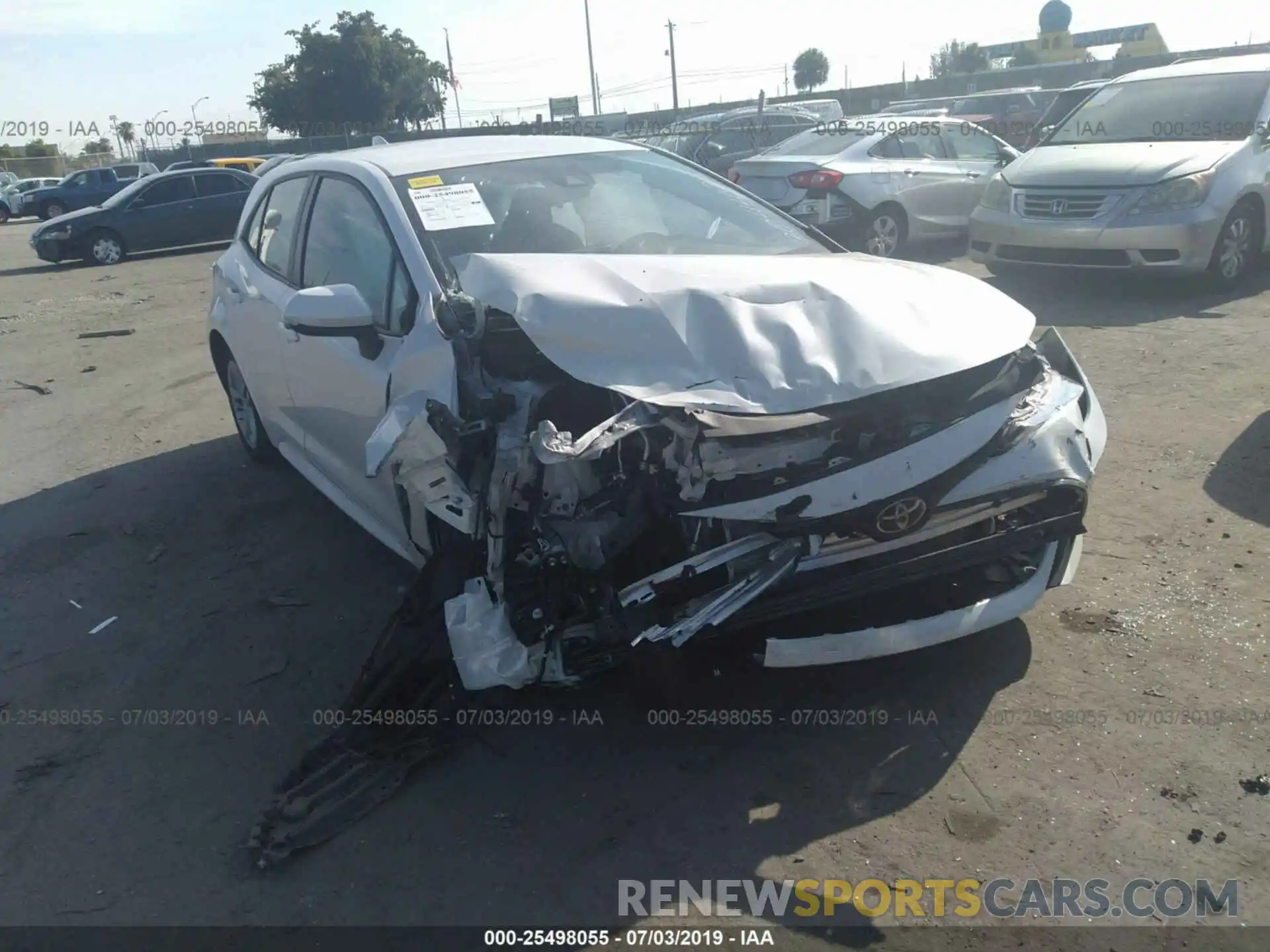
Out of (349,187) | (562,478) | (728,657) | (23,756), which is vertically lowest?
(23,756)

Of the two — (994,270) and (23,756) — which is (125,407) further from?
(994,270)

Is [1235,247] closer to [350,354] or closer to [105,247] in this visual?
[350,354]

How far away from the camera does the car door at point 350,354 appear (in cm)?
390

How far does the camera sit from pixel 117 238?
60.6ft

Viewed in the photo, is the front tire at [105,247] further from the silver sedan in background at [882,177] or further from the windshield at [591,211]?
the windshield at [591,211]

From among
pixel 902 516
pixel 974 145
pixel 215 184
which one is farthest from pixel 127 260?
pixel 902 516

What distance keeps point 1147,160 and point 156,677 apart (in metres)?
8.26

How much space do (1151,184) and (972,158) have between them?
12.5 ft

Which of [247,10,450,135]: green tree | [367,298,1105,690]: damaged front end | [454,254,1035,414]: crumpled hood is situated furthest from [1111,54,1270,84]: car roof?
[247,10,450,135]: green tree

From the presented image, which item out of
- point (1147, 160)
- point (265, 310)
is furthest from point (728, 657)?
point (1147, 160)

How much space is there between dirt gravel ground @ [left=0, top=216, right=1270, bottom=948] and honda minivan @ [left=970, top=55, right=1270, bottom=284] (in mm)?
Result: 3360

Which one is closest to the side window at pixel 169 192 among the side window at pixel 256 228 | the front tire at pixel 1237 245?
the side window at pixel 256 228

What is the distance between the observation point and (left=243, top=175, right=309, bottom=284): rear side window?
5020 millimetres

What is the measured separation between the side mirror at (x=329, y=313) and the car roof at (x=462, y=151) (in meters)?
0.77
